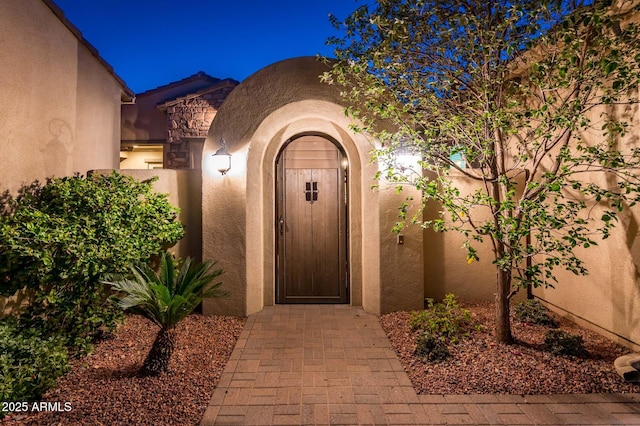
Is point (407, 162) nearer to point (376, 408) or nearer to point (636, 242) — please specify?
point (636, 242)

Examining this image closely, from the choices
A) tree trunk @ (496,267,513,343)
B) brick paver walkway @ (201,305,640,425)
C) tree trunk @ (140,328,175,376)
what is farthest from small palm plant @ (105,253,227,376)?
tree trunk @ (496,267,513,343)

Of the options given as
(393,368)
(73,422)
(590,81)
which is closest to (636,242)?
(590,81)

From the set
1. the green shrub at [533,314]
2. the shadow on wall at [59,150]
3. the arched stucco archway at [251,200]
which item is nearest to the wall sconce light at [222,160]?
the arched stucco archway at [251,200]

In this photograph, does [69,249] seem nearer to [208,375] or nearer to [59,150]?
[208,375]

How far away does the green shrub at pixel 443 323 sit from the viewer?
182 inches

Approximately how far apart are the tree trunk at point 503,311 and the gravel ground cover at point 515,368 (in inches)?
4.4

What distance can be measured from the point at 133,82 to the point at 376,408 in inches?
2879

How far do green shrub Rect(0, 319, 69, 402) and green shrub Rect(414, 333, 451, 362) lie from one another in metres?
3.71

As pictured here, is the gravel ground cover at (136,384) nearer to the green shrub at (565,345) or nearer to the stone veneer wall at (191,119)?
the green shrub at (565,345)

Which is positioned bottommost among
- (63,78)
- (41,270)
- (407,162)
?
(41,270)

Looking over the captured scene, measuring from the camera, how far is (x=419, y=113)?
14.8 ft

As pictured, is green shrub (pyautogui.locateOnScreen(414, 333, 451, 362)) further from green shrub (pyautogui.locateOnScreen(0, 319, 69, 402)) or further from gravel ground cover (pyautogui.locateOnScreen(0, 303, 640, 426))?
green shrub (pyautogui.locateOnScreen(0, 319, 69, 402))

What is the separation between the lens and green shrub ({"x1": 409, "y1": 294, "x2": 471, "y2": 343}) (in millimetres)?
4615

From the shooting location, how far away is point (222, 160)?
5715 millimetres
